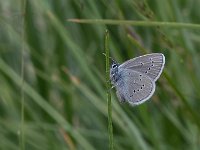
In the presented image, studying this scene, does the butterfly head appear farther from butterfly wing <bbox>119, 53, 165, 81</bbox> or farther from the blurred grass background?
the blurred grass background

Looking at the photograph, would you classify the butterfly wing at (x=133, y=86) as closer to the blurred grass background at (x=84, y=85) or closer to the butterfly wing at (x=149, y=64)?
the butterfly wing at (x=149, y=64)

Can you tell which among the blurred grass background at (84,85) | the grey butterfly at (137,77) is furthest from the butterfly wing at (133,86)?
the blurred grass background at (84,85)

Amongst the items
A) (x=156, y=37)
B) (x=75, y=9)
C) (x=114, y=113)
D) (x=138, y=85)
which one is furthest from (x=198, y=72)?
(x=138, y=85)

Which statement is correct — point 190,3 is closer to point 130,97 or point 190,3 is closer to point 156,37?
point 156,37

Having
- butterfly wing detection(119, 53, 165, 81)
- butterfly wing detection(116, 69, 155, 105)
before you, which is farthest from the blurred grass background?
butterfly wing detection(119, 53, 165, 81)

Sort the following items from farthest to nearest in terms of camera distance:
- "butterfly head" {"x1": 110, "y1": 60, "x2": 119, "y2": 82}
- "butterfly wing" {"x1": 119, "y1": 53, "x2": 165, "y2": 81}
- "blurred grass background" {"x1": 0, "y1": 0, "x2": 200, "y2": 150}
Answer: "blurred grass background" {"x1": 0, "y1": 0, "x2": 200, "y2": 150}, "butterfly head" {"x1": 110, "y1": 60, "x2": 119, "y2": 82}, "butterfly wing" {"x1": 119, "y1": 53, "x2": 165, "y2": 81}

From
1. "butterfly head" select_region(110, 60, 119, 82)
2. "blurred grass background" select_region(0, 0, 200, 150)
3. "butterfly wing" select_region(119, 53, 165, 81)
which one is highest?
"blurred grass background" select_region(0, 0, 200, 150)

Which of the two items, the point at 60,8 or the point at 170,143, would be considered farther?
the point at 60,8
